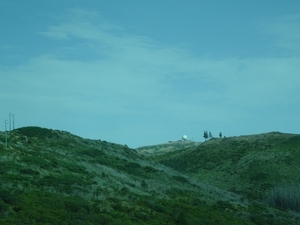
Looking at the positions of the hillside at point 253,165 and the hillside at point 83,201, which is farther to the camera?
the hillside at point 253,165

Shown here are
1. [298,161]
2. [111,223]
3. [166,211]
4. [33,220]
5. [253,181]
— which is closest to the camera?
[33,220]

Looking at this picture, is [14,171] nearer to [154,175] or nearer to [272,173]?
[154,175]

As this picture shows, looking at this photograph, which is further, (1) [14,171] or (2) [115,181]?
(2) [115,181]

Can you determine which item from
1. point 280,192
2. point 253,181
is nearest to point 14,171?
point 280,192

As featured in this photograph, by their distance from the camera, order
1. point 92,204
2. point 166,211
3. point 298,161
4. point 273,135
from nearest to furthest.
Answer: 1. point 92,204
2. point 166,211
3. point 298,161
4. point 273,135

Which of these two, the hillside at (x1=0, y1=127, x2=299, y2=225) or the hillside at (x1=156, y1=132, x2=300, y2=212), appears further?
the hillside at (x1=156, y1=132, x2=300, y2=212)

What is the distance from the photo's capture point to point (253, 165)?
94.9 metres

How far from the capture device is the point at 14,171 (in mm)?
35188

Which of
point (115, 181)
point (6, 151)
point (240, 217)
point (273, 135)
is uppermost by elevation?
point (273, 135)

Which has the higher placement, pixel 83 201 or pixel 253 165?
pixel 253 165

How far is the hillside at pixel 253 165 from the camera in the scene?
71938mm

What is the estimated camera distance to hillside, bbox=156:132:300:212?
71.9 m

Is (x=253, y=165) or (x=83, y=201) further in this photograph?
(x=253, y=165)

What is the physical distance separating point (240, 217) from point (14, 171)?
21.8 metres
